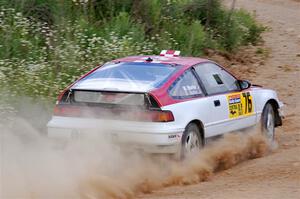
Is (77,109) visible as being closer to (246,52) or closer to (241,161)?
(241,161)

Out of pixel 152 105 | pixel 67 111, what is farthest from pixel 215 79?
pixel 67 111

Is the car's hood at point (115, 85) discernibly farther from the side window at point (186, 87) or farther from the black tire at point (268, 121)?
the black tire at point (268, 121)

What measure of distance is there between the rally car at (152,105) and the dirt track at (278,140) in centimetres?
60

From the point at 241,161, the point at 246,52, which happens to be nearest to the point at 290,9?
the point at 246,52

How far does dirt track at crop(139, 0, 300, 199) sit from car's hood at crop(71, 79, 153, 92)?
4.10 ft

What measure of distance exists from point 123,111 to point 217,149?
1.62 m

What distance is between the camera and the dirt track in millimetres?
8234

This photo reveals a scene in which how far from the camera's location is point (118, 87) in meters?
9.15

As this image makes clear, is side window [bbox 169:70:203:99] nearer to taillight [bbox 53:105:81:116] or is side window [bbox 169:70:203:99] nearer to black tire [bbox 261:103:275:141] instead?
taillight [bbox 53:105:81:116]

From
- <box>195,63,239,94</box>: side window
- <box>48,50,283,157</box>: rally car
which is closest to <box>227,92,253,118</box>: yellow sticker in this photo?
<box>48,50,283,157</box>: rally car

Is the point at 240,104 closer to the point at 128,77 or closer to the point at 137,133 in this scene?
the point at 128,77

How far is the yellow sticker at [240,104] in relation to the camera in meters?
10.3

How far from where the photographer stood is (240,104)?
34.7ft

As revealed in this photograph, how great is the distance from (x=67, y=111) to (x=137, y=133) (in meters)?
0.96
